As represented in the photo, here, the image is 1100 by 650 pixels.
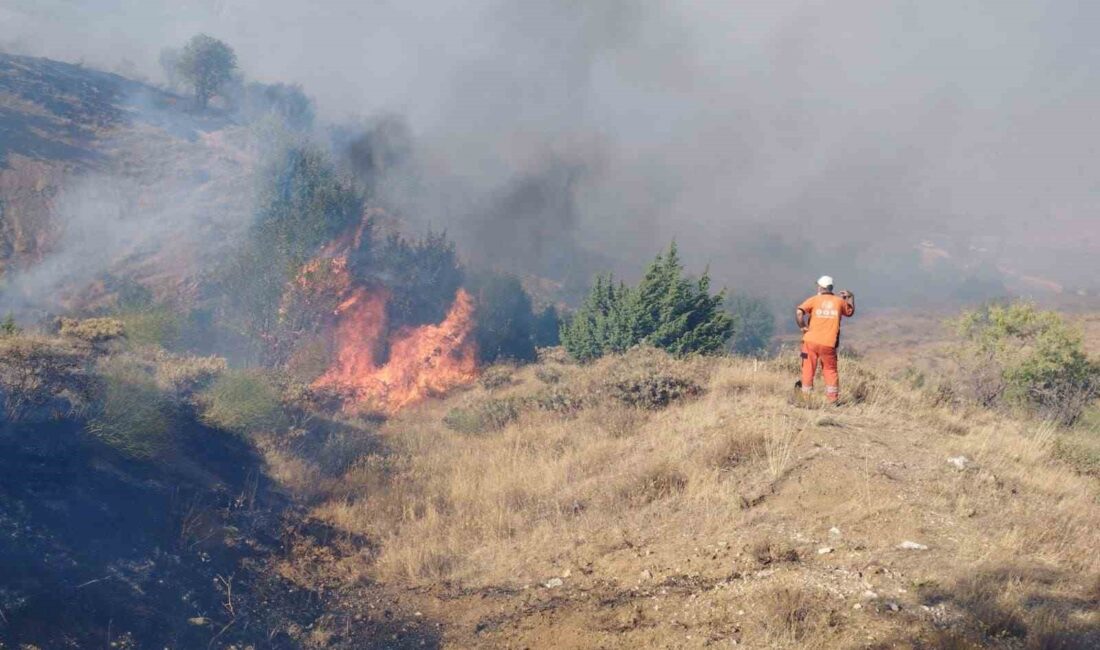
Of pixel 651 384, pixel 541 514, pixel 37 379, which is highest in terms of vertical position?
pixel 651 384

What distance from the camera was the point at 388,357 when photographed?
2523 cm

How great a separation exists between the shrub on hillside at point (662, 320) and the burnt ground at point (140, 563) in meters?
12.6

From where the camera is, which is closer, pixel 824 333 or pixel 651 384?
pixel 824 333

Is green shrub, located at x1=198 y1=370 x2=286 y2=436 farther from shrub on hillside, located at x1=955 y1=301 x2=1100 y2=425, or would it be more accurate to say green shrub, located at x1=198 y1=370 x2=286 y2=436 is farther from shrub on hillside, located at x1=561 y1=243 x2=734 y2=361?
shrub on hillside, located at x1=955 y1=301 x2=1100 y2=425

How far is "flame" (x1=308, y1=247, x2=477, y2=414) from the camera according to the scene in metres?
22.1

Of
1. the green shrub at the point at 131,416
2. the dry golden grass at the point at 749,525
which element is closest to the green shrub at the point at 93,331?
the green shrub at the point at 131,416

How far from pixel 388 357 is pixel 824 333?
19.6 m

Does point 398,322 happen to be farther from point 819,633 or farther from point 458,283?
point 819,633

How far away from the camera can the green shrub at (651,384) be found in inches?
382

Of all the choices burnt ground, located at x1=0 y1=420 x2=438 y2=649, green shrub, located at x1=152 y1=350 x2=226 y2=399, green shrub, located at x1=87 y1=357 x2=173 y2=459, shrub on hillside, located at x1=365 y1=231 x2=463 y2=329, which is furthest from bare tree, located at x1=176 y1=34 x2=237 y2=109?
Result: burnt ground, located at x1=0 y1=420 x2=438 y2=649

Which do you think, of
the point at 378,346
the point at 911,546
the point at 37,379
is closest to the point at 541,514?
the point at 911,546

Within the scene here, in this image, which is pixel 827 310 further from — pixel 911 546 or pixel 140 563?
pixel 140 563

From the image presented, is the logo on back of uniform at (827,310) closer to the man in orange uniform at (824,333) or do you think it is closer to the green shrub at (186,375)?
the man in orange uniform at (824,333)

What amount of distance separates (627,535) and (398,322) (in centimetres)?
2261
